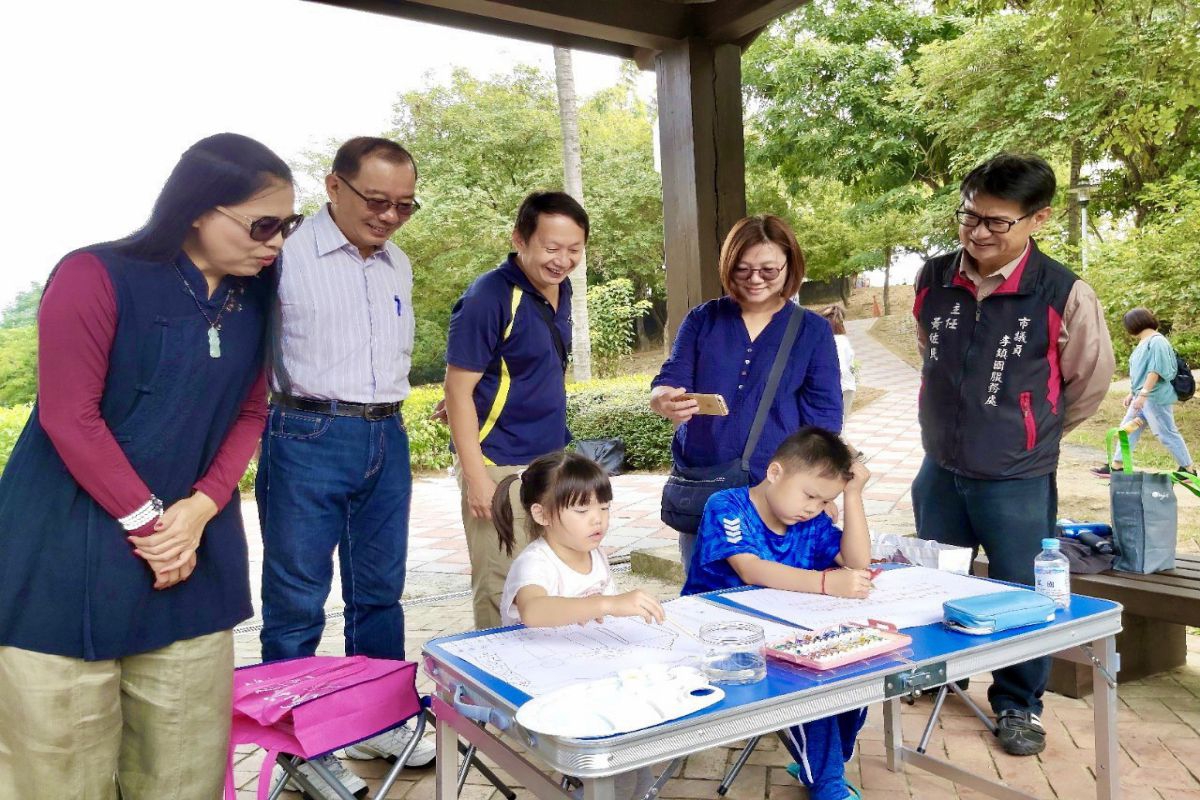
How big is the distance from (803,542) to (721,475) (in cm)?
30

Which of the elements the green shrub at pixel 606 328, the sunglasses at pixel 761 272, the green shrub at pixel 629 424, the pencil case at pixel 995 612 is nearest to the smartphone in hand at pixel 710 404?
the sunglasses at pixel 761 272

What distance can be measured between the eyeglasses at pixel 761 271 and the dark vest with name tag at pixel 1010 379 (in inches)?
27.7

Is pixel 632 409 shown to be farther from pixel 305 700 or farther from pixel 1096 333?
pixel 305 700

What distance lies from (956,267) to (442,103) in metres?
17.3

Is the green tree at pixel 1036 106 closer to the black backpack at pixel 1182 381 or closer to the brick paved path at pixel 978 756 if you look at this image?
the black backpack at pixel 1182 381

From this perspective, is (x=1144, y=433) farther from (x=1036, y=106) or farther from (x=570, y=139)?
(x=570, y=139)

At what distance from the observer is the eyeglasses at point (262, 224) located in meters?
1.65

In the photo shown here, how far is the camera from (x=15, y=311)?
47.5 feet

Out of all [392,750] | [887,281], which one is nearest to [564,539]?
[392,750]

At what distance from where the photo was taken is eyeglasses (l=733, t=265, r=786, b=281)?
2.53 meters

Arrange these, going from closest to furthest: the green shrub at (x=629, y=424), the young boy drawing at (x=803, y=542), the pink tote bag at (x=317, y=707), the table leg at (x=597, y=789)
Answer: the table leg at (x=597, y=789) < the pink tote bag at (x=317, y=707) < the young boy drawing at (x=803, y=542) < the green shrub at (x=629, y=424)

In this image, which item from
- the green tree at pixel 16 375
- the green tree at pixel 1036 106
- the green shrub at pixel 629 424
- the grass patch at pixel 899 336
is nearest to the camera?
the green shrub at pixel 629 424

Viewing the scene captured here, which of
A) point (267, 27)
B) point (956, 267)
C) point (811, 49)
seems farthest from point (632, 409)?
point (267, 27)

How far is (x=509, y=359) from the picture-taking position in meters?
2.58
